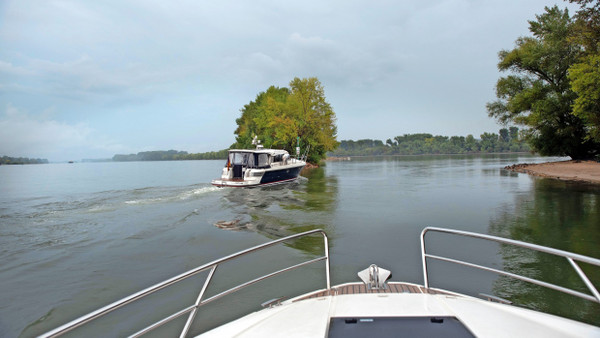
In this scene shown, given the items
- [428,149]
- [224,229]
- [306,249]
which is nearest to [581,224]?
[306,249]

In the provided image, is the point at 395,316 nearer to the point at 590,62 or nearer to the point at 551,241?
the point at 551,241

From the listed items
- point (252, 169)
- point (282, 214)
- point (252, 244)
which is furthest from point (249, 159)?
point (252, 244)

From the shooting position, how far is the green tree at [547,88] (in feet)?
104

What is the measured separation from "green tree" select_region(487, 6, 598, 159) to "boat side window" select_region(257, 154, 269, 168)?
28.2 meters

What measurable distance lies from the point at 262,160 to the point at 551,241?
1865cm

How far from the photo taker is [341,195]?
770 inches

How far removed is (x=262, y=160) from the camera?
24328mm

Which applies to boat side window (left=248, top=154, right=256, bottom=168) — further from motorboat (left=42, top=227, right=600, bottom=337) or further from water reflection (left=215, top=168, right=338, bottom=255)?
motorboat (left=42, top=227, right=600, bottom=337)

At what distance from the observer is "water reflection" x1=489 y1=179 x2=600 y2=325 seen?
5273 millimetres

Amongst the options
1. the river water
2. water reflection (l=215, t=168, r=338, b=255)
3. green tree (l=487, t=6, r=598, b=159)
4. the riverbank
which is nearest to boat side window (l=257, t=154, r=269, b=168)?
water reflection (l=215, t=168, r=338, b=255)

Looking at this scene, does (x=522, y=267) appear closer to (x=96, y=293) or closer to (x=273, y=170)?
(x=96, y=293)

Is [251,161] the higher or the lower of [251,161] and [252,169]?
the higher

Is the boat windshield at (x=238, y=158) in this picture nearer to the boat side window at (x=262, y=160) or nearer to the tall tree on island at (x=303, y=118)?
the boat side window at (x=262, y=160)

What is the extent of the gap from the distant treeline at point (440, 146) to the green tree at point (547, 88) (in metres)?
132
